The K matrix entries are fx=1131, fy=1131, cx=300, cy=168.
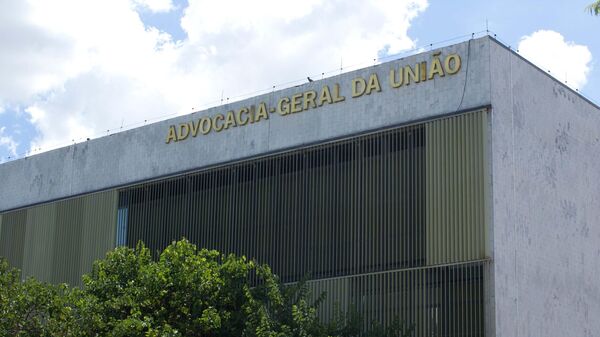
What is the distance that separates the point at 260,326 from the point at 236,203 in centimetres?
1066

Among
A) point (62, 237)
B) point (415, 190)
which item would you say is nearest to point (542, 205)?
point (415, 190)

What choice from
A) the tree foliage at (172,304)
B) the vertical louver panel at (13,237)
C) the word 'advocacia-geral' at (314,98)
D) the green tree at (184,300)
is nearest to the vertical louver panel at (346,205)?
the word 'advocacia-geral' at (314,98)

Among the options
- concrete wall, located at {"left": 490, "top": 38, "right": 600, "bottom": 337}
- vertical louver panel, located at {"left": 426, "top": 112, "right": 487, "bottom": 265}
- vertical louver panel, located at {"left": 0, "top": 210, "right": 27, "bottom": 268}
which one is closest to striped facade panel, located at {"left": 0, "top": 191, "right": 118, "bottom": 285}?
vertical louver panel, located at {"left": 0, "top": 210, "right": 27, "bottom": 268}

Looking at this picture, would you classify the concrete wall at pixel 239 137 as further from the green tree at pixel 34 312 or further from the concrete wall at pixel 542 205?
the green tree at pixel 34 312

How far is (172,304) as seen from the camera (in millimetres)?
36812

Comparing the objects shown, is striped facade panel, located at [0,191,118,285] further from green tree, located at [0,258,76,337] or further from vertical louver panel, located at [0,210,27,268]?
green tree, located at [0,258,76,337]

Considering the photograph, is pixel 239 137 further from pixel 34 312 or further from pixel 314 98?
pixel 34 312

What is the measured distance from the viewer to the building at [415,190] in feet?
121

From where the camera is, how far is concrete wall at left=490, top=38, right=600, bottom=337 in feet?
121

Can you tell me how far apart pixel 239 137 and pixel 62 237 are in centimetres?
1107

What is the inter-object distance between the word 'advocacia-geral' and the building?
60 millimetres

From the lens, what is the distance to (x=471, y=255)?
36.4 metres

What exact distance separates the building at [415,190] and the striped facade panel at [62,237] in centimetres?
241

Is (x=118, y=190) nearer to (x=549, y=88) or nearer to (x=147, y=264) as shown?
(x=147, y=264)
